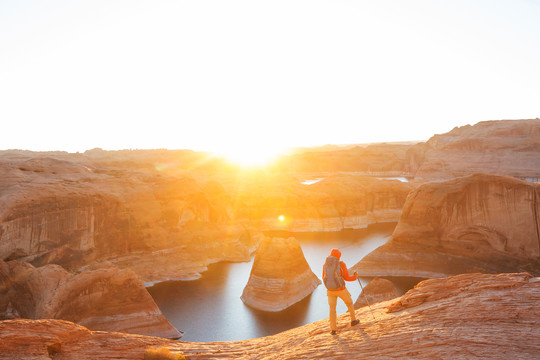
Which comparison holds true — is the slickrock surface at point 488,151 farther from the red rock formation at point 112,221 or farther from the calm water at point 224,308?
the red rock formation at point 112,221

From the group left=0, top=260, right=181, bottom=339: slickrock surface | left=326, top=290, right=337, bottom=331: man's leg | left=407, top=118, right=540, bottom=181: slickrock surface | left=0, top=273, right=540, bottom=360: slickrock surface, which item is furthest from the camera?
left=407, top=118, right=540, bottom=181: slickrock surface

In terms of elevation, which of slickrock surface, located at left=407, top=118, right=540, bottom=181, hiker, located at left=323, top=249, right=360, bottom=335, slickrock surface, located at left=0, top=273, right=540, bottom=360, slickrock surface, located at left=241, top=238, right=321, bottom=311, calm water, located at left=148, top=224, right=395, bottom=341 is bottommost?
calm water, located at left=148, top=224, right=395, bottom=341

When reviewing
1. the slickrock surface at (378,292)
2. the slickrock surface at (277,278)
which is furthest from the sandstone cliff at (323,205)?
the slickrock surface at (378,292)

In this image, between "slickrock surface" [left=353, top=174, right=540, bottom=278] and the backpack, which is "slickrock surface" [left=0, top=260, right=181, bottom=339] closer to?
the backpack

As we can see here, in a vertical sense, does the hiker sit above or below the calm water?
above

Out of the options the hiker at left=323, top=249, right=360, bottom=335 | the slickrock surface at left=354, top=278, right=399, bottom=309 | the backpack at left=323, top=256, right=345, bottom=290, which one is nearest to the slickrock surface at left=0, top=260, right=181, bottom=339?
the slickrock surface at left=354, top=278, right=399, bottom=309

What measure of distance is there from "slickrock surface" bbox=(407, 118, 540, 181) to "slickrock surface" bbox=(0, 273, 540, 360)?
266ft

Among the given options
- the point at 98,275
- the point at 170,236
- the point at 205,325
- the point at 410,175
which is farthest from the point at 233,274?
the point at 410,175

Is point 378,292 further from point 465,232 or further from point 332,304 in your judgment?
point 465,232

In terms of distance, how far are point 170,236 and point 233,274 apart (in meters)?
8.49

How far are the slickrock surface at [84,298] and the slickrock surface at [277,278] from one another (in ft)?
22.7

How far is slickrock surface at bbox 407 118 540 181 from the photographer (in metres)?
81.8

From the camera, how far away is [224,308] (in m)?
29.3

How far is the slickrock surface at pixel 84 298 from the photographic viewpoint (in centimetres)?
2133
